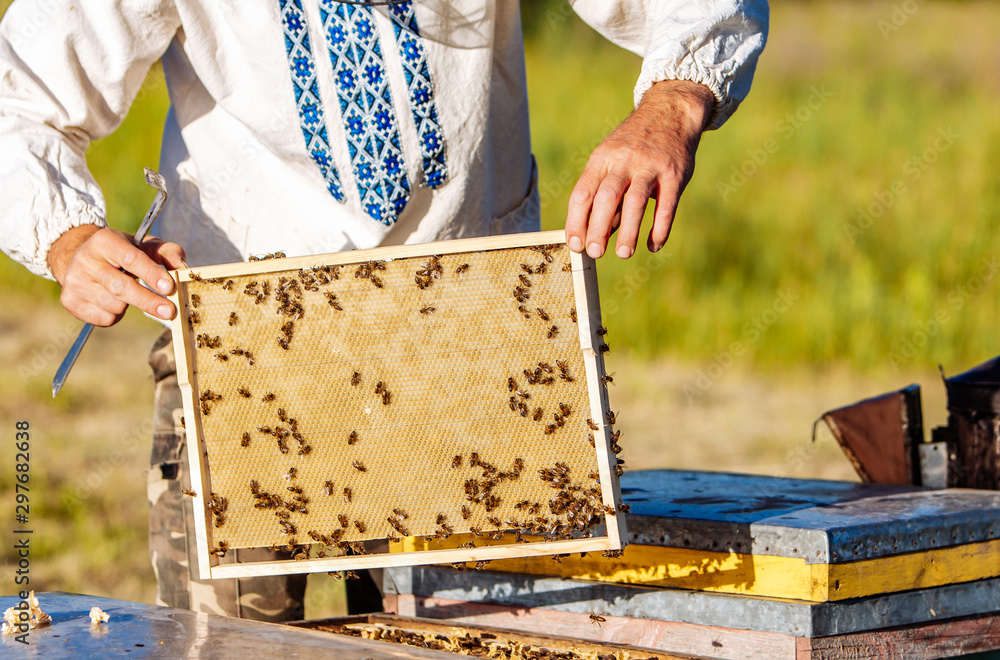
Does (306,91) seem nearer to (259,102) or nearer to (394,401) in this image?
(259,102)

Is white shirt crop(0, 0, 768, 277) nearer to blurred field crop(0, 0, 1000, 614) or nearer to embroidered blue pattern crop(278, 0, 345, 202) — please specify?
embroidered blue pattern crop(278, 0, 345, 202)

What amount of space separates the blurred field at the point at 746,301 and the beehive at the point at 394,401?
2903 millimetres

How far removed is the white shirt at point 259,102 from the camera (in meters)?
2.13

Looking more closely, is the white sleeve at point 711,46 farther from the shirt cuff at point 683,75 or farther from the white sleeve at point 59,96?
the white sleeve at point 59,96

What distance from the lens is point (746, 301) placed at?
848 centimetres

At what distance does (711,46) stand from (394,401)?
0.98 m

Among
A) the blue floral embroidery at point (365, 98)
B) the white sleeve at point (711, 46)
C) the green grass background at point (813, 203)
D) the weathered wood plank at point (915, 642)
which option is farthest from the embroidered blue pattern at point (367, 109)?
the green grass background at point (813, 203)

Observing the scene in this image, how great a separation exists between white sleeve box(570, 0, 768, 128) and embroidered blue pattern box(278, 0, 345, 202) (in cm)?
76

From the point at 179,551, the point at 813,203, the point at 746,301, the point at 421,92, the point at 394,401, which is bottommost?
the point at 179,551

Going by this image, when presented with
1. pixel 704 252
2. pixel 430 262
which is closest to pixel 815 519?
pixel 430 262

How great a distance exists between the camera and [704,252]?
9.03 metres

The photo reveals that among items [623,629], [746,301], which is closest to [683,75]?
[623,629]

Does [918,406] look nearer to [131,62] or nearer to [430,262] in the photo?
[430,262]

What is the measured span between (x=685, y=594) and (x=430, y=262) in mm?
888
